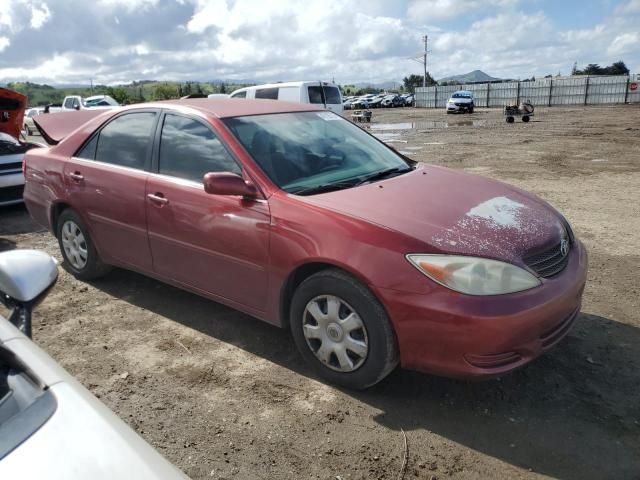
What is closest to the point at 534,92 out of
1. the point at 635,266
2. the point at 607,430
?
the point at 635,266

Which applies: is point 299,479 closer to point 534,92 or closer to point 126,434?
point 126,434

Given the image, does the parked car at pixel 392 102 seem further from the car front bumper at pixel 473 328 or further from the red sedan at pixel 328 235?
the car front bumper at pixel 473 328

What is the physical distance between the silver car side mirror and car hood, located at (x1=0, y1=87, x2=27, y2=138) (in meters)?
9.02

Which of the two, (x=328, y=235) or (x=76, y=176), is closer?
(x=328, y=235)

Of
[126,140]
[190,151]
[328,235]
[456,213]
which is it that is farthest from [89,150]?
[456,213]

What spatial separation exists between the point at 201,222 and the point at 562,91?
46.7m

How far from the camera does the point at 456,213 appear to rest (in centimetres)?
311

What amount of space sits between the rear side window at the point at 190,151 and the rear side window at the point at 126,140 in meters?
0.22

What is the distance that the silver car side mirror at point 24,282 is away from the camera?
2.06 m

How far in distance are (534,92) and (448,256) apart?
4675 cm

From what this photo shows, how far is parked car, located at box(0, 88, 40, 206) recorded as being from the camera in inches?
304

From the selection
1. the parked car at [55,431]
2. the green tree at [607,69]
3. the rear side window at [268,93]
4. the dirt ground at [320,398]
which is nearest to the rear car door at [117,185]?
the dirt ground at [320,398]

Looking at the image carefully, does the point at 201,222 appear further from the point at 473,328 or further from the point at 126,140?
the point at 473,328

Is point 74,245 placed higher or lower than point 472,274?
lower
